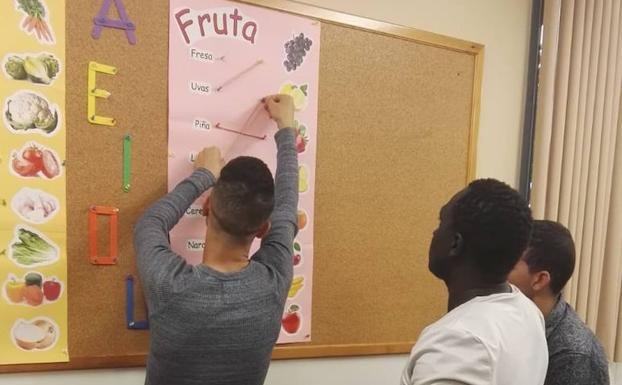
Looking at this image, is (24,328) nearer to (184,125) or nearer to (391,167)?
(184,125)

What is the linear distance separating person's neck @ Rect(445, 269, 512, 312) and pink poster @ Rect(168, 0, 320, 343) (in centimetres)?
61

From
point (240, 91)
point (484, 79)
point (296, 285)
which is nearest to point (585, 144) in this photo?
point (484, 79)

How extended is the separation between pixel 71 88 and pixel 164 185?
334mm

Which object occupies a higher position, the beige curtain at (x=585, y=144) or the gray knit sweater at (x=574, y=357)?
the beige curtain at (x=585, y=144)

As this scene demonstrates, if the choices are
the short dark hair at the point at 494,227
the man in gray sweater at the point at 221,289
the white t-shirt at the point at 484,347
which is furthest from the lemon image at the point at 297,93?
the white t-shirt at the point at 484,347

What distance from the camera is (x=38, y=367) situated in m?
1.21

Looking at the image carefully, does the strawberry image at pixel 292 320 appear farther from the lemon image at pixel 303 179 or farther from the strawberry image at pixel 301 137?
the strawberry image at pixel 301 137

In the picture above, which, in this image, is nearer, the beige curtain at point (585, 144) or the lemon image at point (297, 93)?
the lemon image at point (297, 93)

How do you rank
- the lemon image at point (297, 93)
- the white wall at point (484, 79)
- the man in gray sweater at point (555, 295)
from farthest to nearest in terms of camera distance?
the white wall at point (484, 79)
the lemon image at point (297, 93)
the man in gray sweater at point (555, 295)

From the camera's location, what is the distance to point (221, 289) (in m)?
1.03

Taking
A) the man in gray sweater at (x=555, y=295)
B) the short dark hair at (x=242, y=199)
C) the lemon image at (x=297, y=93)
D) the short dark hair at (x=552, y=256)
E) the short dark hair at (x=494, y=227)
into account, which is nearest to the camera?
the short dark hair at (x=494, y=227)

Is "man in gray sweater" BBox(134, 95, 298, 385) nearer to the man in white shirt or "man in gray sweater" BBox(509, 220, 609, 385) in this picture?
the man in white shirt

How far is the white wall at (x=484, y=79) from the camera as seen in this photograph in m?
1.57

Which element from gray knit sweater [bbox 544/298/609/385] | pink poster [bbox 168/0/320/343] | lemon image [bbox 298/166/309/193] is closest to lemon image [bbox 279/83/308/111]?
pink poster [bbox 168/0/320/343]
